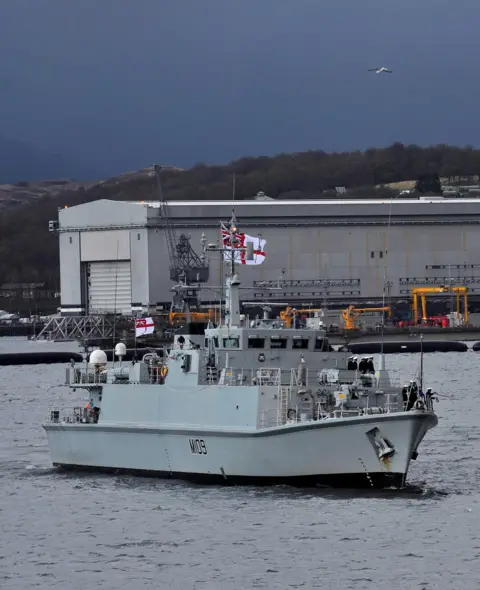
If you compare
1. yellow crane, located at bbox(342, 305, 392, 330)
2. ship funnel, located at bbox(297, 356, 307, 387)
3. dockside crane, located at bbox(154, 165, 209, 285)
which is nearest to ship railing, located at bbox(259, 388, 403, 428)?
ship funnel, located at bbox(297, 356, 307, 387)

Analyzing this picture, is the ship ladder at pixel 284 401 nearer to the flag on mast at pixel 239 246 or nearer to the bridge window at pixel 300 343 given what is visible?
the bridge window at pixel 300 343

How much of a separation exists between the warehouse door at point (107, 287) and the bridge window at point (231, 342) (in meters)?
119

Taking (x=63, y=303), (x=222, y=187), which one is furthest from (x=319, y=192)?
(x=63, y=303)

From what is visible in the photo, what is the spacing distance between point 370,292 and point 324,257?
5.69 metres

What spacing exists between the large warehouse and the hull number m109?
368ft

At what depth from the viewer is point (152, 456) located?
116 ft

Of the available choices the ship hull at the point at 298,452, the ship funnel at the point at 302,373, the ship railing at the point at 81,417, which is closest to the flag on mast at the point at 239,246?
the ship funnel at the point at 302,373

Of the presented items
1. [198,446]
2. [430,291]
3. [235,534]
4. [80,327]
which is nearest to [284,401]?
[198,446]

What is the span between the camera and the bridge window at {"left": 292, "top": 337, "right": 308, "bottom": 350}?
35094mm

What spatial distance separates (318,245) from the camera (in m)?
150

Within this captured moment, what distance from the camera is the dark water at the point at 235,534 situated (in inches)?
1035

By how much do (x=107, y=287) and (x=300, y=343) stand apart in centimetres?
12251

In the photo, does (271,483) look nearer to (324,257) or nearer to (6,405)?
(6,405)

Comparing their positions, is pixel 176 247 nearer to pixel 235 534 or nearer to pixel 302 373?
pixel 302 373
